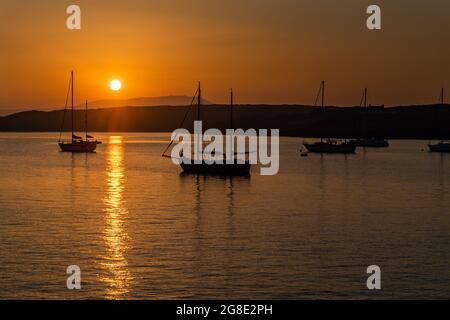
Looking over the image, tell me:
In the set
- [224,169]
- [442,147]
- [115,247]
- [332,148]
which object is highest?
[442,147]

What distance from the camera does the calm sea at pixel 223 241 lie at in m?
21.7

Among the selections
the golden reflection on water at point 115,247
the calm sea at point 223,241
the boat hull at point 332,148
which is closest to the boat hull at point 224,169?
the calm sea at point 223,241

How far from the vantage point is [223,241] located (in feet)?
98.4

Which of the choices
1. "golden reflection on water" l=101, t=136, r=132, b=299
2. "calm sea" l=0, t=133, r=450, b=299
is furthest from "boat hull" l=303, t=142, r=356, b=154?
"golden reflection on water" l=101, t=136, r=132, b=299

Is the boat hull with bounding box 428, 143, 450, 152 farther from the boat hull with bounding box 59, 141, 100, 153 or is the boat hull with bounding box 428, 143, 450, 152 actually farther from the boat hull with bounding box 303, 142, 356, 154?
the boat hull with bounding box 59, 141, 100, 153

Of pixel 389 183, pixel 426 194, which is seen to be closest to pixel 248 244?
pixel 426 194

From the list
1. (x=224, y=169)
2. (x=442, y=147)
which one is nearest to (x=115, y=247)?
(x=224, y=169)

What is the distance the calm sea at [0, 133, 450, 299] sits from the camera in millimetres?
21656

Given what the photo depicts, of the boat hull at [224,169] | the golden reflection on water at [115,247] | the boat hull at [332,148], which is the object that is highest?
the boat hull at [332,148]

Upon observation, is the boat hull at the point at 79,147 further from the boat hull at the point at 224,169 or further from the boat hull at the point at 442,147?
the boat hull at the point at 442,147

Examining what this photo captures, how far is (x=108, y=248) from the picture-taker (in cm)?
2820

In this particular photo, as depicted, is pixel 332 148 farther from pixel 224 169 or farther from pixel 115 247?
pixel 115 247

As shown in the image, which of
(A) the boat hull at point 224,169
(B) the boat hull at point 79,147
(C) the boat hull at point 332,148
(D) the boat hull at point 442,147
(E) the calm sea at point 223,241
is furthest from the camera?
(D) the boat hull at point 442,147
